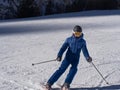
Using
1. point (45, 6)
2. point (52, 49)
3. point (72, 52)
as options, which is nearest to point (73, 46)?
point (72, 52)

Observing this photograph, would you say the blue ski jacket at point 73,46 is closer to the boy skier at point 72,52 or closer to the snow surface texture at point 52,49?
the boy skier at point 72,52

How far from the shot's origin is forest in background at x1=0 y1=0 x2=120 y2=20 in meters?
20.1

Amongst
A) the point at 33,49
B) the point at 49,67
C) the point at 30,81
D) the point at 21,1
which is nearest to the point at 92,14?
the point at 21,1

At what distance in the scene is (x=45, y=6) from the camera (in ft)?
70.4

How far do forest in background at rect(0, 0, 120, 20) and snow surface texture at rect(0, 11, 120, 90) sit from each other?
186cm

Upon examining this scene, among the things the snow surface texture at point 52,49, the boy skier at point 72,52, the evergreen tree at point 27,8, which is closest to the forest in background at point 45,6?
the evergreen tree at point 27,8

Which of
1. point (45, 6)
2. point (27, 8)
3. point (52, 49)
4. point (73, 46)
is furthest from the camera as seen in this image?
point (45, 6)

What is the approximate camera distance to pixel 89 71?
30.6ft

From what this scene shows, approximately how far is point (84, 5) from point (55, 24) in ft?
21.8

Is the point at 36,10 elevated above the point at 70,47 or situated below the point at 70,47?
below

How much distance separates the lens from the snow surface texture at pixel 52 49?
848cm

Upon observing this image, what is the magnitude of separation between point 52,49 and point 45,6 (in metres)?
9.63

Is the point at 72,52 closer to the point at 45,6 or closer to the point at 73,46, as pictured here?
the point at 73,46

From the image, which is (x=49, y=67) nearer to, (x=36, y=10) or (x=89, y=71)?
(x=89, y=71)
